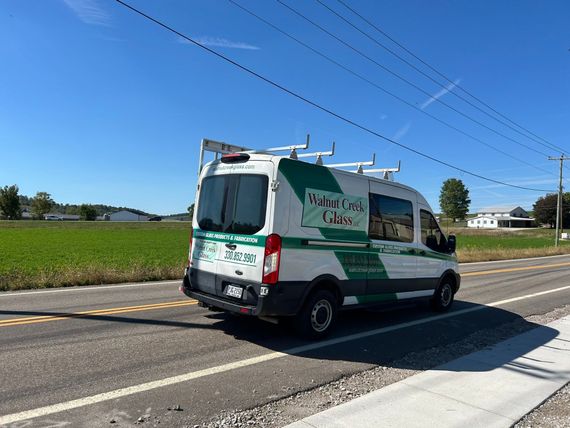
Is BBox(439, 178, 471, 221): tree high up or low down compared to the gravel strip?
up

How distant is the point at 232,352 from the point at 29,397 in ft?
A: 7.48

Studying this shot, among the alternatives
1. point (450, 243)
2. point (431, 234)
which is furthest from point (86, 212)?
point (431, 234)

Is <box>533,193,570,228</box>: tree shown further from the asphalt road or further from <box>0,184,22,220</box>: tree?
<box>0,184,22,220</box>: tree

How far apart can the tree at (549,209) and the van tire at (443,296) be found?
121 metres

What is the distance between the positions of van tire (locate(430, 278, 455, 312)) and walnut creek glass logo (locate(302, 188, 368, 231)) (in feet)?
9.89

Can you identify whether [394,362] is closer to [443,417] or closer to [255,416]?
[443,417]

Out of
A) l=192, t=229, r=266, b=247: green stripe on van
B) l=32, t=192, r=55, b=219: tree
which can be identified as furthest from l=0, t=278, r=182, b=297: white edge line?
l=32, t=192, r=55, b=219: tree

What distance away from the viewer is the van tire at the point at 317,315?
19.9 feet

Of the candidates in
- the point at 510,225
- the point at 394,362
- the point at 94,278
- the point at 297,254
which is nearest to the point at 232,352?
the point at 297,254

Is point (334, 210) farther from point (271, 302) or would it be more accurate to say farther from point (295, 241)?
point (271, 302)

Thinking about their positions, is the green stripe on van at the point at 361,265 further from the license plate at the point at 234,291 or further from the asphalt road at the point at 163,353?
the license plate at the point at 234,291

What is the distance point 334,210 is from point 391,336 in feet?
7.17

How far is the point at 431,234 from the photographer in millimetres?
8477

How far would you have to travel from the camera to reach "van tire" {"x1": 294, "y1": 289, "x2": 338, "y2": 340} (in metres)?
6.07
